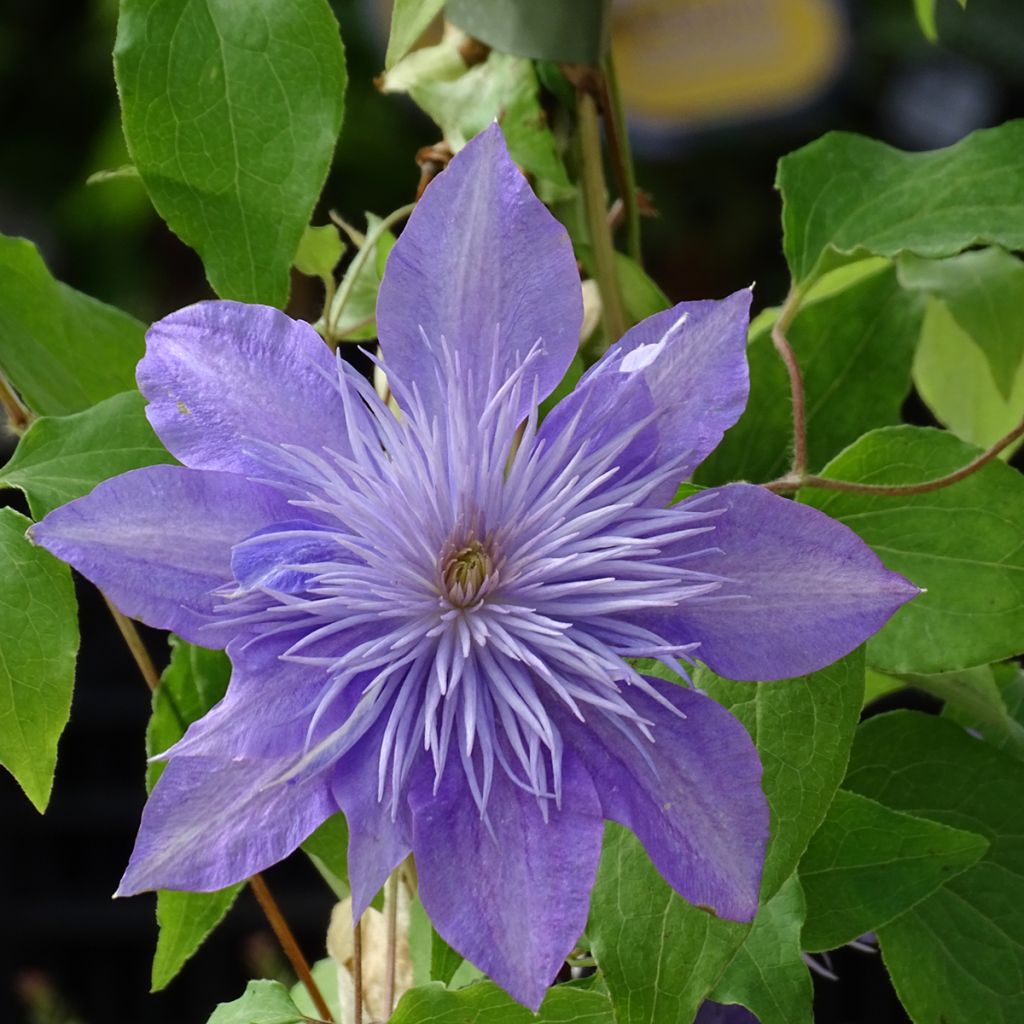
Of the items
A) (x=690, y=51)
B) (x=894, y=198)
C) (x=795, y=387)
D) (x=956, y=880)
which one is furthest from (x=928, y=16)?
(x=690, y=51)

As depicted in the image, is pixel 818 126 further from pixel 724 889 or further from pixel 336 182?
pixel 724 889

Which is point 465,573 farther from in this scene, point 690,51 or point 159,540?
point 690,51

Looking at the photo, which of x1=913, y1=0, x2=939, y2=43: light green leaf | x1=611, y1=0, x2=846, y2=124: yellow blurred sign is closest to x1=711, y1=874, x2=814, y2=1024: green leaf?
x1=913, y1=0, x2=939, y2=43: light green leaf

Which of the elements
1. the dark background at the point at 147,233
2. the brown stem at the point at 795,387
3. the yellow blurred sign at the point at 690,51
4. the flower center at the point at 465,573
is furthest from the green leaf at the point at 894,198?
the dark background at the point at 147,233

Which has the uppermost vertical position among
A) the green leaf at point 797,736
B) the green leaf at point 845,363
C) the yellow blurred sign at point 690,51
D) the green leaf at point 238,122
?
the green leaf at point 238,122

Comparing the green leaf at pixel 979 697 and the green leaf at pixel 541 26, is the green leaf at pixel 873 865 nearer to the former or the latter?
the green leaf at pixel 979 697

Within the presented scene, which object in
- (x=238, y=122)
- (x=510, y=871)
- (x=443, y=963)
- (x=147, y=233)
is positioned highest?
(x=238, y=122)
